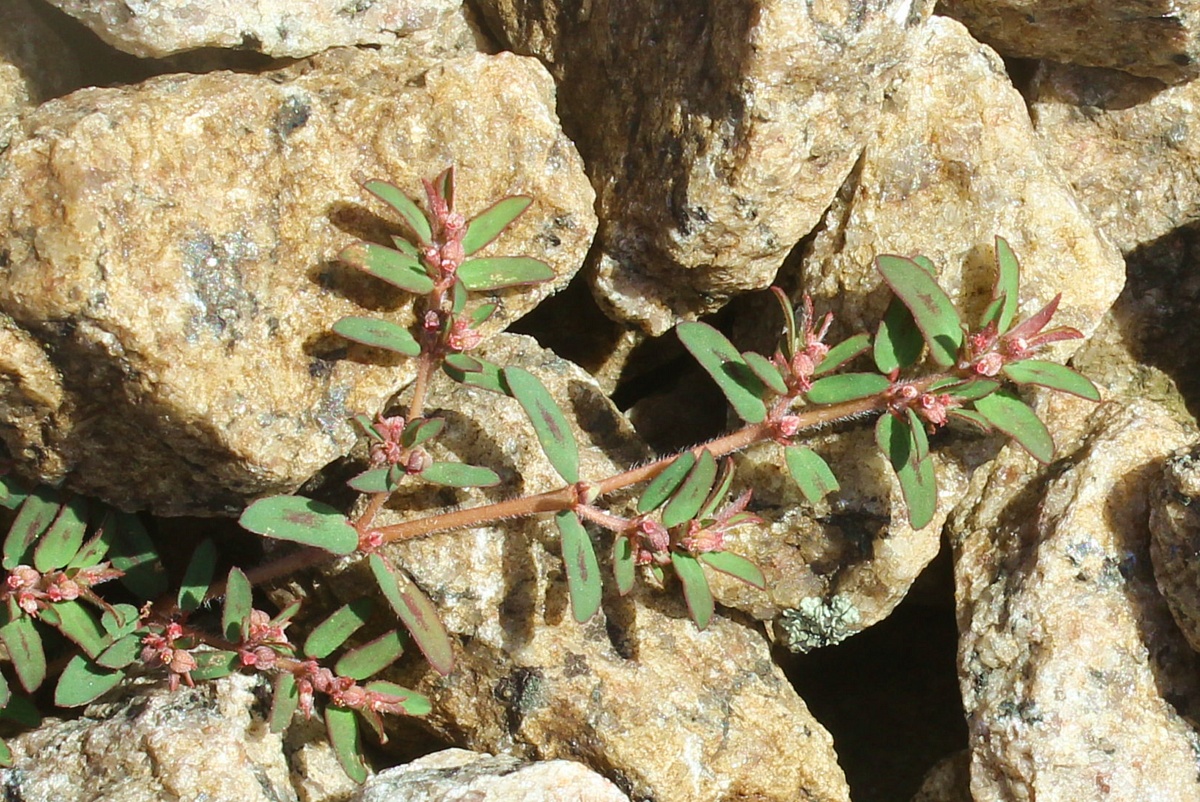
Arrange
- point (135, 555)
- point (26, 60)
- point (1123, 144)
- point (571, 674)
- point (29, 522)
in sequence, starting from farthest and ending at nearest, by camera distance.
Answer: point (1123, 144), point (26, 60), point (135, 555), point (571, 674), point (29, 522)

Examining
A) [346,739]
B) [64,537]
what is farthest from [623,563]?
[64,537]

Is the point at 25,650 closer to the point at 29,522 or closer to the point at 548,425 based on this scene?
the point at 29,522

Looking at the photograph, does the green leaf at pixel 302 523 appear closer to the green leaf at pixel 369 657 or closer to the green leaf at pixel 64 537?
the green leaf at pixel 369 657

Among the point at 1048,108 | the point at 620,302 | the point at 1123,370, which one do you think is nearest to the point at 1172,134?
the point at 1048,108

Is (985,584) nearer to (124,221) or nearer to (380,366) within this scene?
(380,366)

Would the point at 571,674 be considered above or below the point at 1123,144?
below

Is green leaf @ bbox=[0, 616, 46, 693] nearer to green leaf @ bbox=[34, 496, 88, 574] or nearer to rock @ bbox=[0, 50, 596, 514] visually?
green leaf @ bbox=[34, 496, 88, 574]

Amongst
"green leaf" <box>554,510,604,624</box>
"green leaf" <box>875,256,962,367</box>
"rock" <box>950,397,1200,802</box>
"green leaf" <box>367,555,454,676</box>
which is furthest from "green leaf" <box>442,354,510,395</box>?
"rock" <box>950,397,1200,802</box>

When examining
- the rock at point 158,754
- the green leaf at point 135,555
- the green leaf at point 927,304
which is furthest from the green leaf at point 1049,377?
the green leaf at point 135,555
